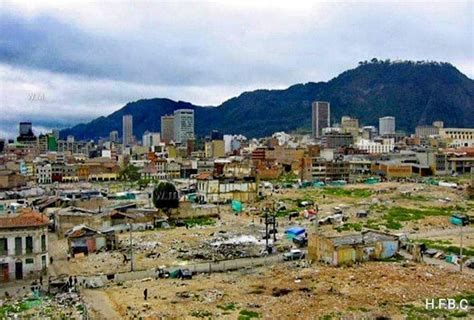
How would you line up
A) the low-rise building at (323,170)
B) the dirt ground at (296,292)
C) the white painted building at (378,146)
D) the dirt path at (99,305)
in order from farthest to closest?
the white painted building at (378,146) < the low-rise building at (323,170) < the dirt ground at (296,292) < the dirt path at (99,305)

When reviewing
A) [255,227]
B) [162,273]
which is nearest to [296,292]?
[162,273]

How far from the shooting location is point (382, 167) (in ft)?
397

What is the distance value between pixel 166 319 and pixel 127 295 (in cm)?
482

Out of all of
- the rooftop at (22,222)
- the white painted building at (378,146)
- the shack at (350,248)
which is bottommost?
the shack at (350,248)

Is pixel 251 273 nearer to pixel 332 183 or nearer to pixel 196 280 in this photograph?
pixel 196 280

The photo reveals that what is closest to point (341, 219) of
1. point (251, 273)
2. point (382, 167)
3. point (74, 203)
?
point (251, 273)

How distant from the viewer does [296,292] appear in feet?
93.8

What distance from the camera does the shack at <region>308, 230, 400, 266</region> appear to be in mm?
34625

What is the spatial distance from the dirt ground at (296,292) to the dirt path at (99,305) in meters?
0.29

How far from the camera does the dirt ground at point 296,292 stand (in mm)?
25469

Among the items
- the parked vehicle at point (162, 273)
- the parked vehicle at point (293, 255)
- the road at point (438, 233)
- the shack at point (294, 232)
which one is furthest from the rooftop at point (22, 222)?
the road at point (438, 233)

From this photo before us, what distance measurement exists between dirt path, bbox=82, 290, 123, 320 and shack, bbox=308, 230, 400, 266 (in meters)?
13.9

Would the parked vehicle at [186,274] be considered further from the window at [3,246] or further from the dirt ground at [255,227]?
the window at [3,246]

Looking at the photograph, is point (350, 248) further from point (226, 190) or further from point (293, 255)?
point (226, 190)
